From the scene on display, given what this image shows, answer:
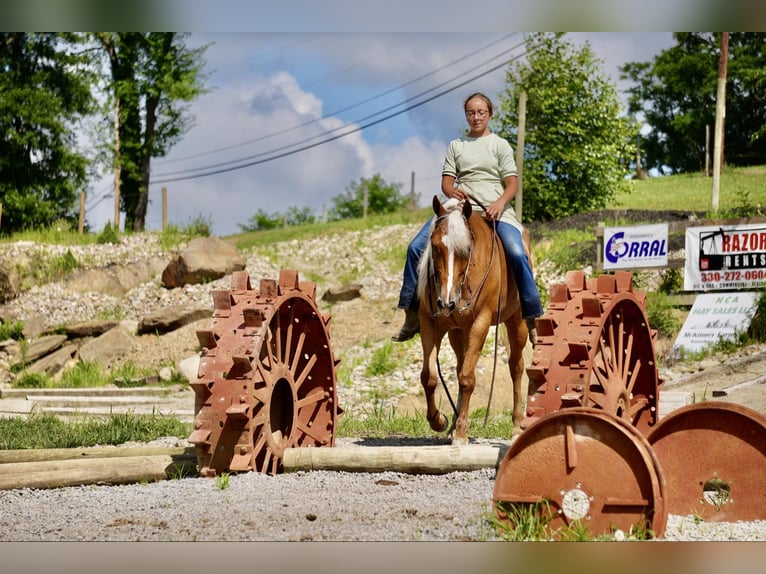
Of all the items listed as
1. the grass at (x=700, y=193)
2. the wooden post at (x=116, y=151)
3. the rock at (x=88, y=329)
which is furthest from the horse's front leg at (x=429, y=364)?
the rock at (x=88, y=329)

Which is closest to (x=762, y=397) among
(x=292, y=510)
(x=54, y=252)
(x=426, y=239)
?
(x=426, y=239)

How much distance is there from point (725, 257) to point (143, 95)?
8.82 meters

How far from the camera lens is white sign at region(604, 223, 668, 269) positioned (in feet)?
41.7

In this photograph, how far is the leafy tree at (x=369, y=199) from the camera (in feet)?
95.3

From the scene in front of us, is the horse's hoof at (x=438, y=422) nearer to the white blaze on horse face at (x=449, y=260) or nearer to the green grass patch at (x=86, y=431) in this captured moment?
the white blaze on horse face at (x=449, y=260)

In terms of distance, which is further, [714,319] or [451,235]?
[714,319]

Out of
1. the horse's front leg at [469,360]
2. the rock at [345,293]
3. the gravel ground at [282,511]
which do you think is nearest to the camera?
the gravel ground at [282,511]

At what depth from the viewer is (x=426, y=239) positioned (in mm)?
6277

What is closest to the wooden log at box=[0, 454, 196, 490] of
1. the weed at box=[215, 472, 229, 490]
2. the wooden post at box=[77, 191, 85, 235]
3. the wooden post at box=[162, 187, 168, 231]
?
the weed at box=[215, 472, 229, 490]

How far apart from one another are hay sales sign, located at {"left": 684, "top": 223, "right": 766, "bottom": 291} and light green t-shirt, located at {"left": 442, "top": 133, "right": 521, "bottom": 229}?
4.16m

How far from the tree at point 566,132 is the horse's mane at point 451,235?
35.6ft

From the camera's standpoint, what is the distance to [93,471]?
212 inches

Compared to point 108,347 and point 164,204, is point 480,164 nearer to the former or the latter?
point 164,204

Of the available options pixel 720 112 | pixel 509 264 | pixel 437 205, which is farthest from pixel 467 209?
pixel 720 112
